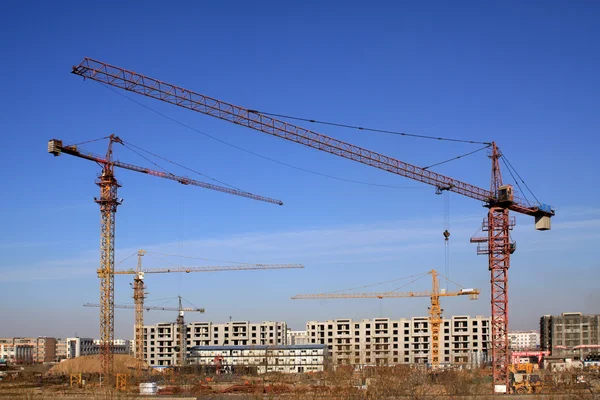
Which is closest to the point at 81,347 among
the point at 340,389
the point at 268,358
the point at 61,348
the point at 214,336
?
the point at 61,348

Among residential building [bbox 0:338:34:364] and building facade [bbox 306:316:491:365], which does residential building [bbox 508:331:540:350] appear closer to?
building facade [bbox 306:316:491:365]

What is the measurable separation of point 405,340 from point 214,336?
26670mm

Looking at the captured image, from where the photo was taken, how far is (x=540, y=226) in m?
50.8

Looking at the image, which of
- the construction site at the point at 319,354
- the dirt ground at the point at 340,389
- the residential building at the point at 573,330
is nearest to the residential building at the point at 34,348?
the construction site at the point at 319,354

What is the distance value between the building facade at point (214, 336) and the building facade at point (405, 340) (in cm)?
747

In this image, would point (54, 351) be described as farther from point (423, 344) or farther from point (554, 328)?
point (554, 328)

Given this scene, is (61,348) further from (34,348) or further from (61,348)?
(34,348)

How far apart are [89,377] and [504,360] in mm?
33018

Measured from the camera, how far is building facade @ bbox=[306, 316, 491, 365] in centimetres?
8819

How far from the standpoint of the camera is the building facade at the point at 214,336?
97.4 meters

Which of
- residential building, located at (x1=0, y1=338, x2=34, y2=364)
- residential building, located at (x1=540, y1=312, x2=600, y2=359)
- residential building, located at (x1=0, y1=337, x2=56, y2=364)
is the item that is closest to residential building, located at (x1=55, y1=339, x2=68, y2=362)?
residential building, located at (x1=0, y1=337, x2=56, y2=364)

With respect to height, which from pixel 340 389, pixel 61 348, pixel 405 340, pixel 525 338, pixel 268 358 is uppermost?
pixel 340 389

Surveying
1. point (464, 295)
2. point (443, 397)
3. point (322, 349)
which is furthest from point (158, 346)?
point (443, 397)

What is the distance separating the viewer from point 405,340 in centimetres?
9088
